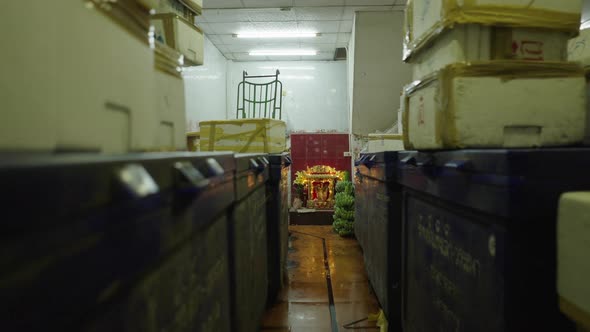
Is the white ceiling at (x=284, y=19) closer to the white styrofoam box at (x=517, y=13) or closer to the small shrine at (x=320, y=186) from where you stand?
the small shrine at (x=320, y=186)

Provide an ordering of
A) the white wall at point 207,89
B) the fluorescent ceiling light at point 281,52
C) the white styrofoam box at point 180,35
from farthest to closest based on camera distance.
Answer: the fluorescent ceiling light at point 281,52, the white wall at point 207,89, the white styrofoam box at point 180,35

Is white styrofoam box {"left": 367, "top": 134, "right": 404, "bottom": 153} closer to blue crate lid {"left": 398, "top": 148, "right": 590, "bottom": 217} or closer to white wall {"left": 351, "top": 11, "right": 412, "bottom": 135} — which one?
white wall {"left": 351, "top": 11, "right": 412, "bottom": 135}

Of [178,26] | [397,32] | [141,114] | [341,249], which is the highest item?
[397,32]

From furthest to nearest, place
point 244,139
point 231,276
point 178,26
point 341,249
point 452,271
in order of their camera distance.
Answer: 1. point 341,249
2. point 244,139
3. point 178,26
4. point 231,276
5. point 452,271

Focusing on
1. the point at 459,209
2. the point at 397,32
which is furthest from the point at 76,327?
the point at 397,32

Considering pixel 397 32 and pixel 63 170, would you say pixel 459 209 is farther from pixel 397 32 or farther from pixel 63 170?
pixel 397 32

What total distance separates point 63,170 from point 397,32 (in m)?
5.84

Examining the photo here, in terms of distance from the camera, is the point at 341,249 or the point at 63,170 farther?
the point at 341,249

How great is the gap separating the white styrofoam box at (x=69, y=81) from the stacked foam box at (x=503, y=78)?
1004mm

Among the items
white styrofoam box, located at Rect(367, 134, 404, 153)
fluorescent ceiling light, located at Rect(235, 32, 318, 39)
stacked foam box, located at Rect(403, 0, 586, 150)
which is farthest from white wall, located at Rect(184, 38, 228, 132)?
stacked foam box, located at Rect(403, 0, 586, 150)

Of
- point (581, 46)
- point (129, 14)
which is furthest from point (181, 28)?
point (581, 46)

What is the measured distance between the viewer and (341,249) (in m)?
Answer: 3.90

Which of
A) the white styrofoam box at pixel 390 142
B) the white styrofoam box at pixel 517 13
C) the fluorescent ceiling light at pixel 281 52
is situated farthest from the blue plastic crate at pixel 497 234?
the fluorescent ceiling light at pixel 281 52

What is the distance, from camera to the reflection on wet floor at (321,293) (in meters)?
2.31
